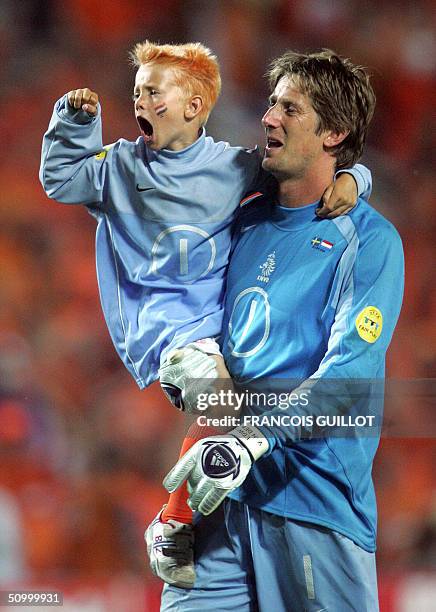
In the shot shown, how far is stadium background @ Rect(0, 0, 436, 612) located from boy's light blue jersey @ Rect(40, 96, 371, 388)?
0.24 metres

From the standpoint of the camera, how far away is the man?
4.16ft

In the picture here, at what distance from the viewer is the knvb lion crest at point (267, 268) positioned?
→ 53.3 inches

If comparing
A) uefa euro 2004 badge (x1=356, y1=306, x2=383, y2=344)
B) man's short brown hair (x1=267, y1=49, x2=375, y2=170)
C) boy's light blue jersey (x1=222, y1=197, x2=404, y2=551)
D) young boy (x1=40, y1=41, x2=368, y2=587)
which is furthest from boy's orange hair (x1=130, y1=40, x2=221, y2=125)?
uefa euro 2004 badge (x1=356, y1=306, x2=383, y2=344)

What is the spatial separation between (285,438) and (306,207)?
0.34 meters

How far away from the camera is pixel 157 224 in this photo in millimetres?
1417

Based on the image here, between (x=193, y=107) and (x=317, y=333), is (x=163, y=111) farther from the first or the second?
(x=317, y=333)

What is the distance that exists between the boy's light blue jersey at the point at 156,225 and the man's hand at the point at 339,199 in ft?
0.44

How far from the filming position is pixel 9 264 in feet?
5.85

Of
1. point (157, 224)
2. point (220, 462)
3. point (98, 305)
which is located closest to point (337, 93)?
point (157, 224)

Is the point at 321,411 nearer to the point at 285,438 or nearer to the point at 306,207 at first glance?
the point at 285,438

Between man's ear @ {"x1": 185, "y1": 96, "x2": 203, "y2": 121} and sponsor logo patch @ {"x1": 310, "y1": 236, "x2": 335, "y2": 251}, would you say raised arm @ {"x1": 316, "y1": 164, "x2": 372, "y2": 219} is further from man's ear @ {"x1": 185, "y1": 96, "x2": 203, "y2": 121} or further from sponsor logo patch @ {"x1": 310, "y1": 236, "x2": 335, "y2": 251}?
man's ear @ {"x1": 185, "y1": 96, "x2": 203, "y2": 121}

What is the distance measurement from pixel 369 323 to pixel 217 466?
0.28 meters

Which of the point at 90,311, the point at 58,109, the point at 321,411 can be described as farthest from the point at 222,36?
the point at 321,411

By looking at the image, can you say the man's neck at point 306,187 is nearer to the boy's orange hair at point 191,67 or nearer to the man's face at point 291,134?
the man's face at point 291,134
